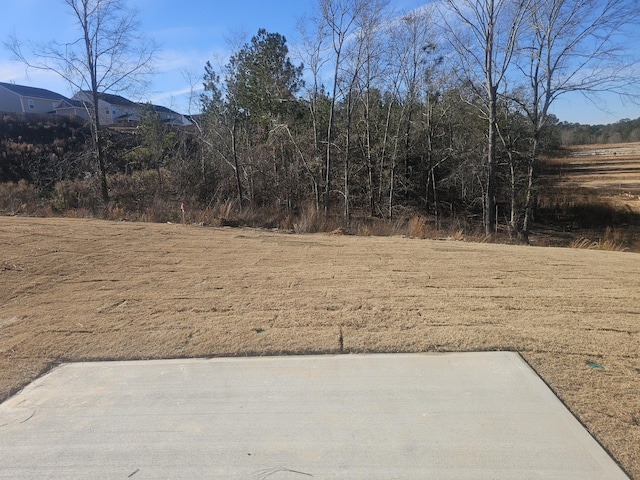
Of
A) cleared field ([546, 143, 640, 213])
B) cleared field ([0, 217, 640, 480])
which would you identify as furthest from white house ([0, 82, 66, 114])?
cleared field ([546, 143, 640, 213])

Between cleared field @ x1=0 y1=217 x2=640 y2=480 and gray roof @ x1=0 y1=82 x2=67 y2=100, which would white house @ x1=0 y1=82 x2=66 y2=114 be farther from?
cleared field @ x1=0 y1=217 x2=640 y2=480

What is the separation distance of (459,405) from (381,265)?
386cm

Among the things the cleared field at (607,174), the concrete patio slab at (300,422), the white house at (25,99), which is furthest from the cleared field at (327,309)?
the white house at (25,99)

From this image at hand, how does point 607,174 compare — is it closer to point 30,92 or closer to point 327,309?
point 327,309

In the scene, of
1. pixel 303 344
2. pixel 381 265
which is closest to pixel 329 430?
pixel 303 344

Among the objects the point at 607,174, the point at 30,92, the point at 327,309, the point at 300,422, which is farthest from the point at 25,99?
the point at 607,174

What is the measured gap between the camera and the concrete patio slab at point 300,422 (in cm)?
223

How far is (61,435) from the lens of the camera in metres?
2.53

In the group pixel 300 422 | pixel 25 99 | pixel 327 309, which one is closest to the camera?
pixel 300 422

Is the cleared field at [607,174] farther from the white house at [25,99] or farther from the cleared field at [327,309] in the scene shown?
the white house at [25,99]

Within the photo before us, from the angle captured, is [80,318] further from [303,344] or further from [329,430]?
[329,430]

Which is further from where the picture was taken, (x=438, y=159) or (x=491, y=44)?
(x=438, y=159)

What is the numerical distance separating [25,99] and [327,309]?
2696 inches

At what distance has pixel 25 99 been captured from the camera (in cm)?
5688
